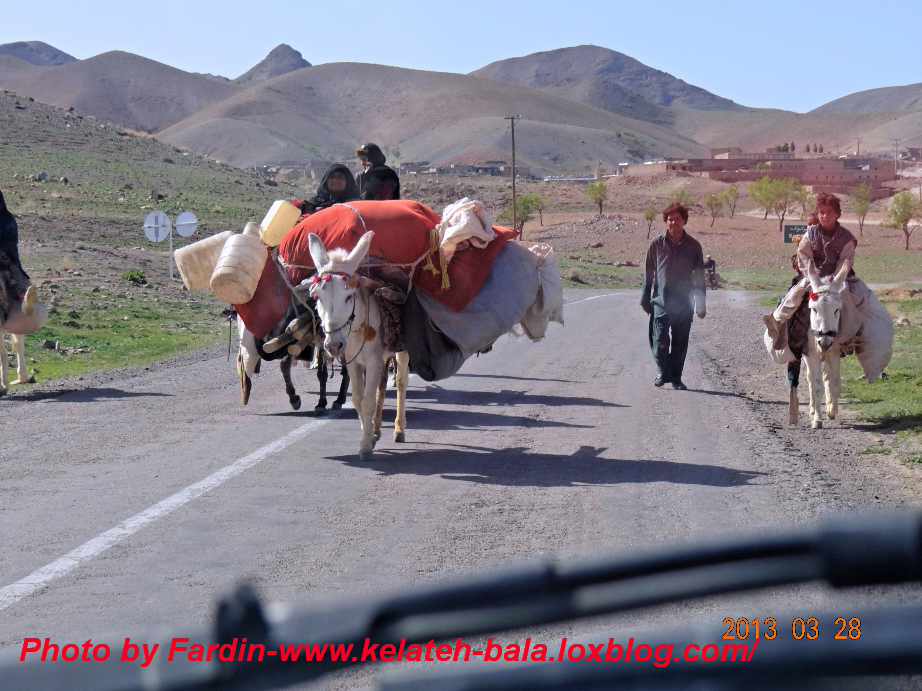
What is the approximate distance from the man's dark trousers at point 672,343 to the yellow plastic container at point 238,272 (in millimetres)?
6159

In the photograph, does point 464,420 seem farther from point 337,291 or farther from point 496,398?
point 337,291

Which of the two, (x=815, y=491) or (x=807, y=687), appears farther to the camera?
(x=815, y=491)

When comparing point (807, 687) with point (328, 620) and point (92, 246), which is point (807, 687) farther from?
point (92, 246)

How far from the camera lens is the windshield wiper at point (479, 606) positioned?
1.94 metres

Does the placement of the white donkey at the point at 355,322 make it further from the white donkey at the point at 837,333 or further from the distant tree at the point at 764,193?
the distant tree at the point at 764,193

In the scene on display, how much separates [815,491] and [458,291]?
365 centimetres

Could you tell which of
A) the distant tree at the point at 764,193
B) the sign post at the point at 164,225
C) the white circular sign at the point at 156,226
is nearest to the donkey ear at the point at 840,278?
the sign post at the point at 164,225

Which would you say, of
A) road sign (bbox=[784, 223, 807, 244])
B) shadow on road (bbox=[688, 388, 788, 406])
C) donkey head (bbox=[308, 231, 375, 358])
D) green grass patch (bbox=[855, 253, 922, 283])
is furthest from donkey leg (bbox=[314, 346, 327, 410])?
green grass patch (bbox=[855, 253, 922, 283])

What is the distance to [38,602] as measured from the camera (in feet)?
20.7

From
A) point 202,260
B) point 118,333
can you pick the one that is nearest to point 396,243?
point 202,260

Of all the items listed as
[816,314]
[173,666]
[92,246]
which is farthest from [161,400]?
[92,246]

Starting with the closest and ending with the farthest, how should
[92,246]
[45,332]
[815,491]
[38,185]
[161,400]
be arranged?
[815,491], [161,400], [45,332], [92,246], [38,185]

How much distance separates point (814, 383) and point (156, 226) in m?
20.3

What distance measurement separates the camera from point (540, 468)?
34.6 ft
